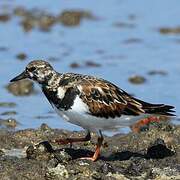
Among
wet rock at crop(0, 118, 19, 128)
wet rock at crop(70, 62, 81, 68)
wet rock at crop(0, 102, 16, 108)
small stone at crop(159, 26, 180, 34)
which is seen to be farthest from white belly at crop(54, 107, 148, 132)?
small stone at crop(159, 26, 180, 34)

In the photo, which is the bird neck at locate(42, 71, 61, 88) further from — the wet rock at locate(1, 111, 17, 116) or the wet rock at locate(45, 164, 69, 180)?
the wet rock at locate(1, 111, 17, 116)

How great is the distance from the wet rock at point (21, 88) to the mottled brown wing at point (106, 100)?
363 cm

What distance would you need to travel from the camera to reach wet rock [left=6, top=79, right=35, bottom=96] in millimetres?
11641

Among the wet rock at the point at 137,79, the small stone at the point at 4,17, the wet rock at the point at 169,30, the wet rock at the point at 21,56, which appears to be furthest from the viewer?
the small stone at the point at 4,17

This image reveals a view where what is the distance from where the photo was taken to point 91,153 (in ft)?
27.8

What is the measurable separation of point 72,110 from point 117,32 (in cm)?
727

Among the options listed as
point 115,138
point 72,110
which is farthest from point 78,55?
point 72,110

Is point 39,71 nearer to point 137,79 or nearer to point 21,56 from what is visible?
point 137,79

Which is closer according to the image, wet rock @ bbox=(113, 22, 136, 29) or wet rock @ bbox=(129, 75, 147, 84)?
wet rock @ bbox=(129, 75, 147, 84)

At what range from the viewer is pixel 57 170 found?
296 inches

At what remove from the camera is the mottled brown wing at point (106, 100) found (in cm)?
790

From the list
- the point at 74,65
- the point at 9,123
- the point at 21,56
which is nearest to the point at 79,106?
the point at 9,123

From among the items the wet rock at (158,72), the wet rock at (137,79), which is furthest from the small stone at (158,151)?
the wet rock at (158,72)

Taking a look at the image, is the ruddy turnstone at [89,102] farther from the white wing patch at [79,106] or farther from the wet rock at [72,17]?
the wet rock at [72,17]
